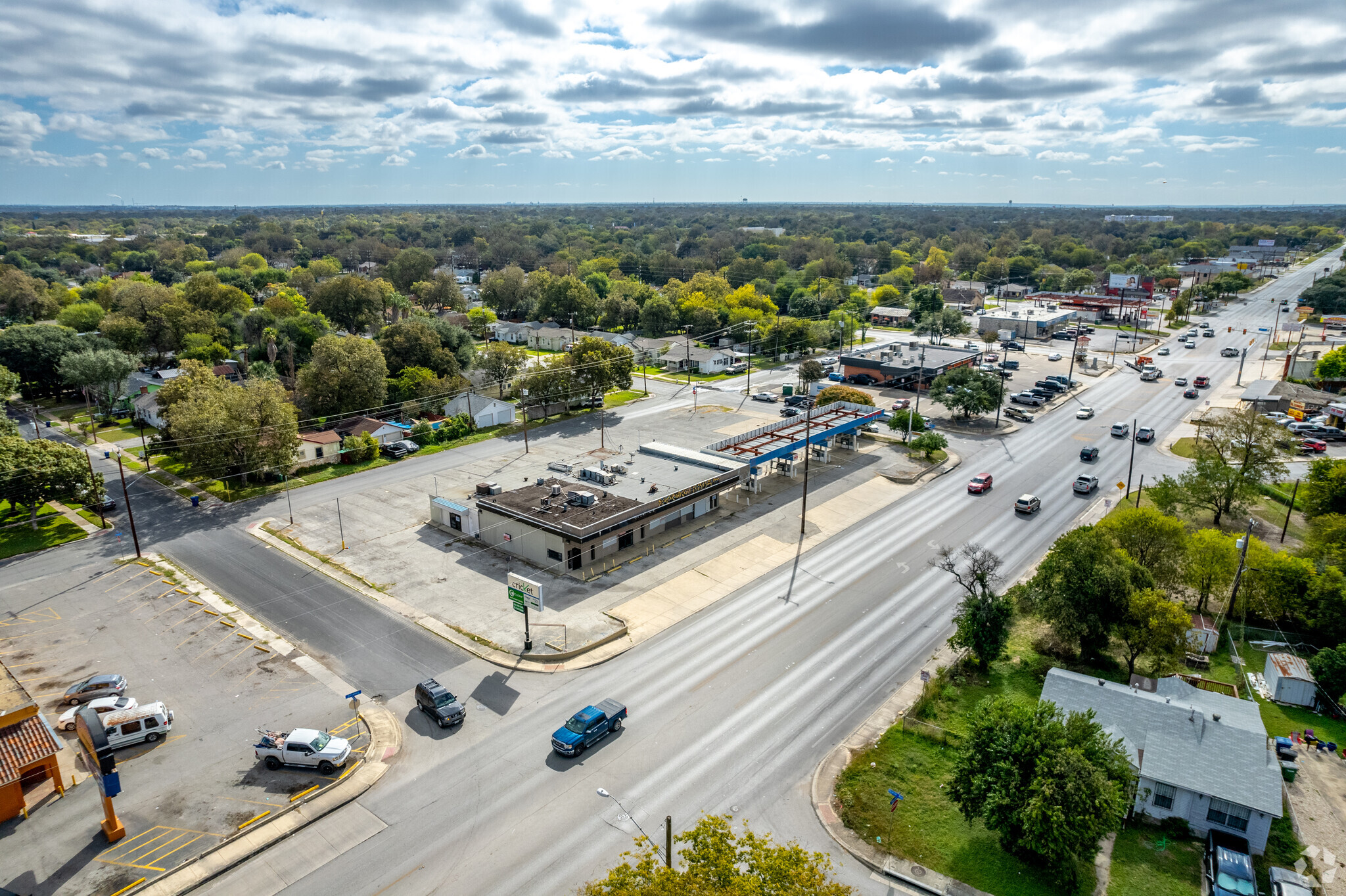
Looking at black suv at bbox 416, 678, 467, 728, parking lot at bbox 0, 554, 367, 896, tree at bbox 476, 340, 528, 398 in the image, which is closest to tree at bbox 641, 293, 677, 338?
tree at bbox 476, 340, 528, 398

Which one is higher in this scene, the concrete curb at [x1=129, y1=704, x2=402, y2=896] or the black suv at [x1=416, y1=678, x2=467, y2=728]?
the black suv at [x1=416, y1=678, x2=467, y2=728]

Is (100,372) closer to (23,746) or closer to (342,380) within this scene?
(342,380)

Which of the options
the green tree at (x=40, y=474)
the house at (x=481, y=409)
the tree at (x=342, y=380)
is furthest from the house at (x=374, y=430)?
the green tree at (x=40, y=474)

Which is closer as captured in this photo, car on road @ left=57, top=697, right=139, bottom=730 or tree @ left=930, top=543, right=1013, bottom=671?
car on road @ left=57, top=697, right=139, bottom=730

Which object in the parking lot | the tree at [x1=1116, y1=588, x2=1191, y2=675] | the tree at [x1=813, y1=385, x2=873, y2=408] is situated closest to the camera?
the parking lot

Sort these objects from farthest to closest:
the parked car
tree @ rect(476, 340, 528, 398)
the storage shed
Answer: tree @ rect(476, 340, 528, 398)
the storage shed
the parked car

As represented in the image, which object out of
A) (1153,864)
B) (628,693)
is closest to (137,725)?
(628,693)

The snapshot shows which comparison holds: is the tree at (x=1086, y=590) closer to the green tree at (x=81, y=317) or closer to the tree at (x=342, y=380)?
the tree at (x=342, y=380)

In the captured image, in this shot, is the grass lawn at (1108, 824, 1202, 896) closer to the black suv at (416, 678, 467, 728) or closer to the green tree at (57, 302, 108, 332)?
the black suv at (416, 678, 467, 728)
